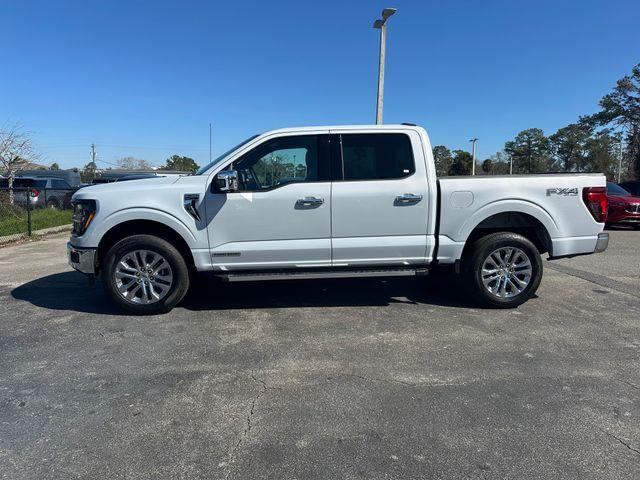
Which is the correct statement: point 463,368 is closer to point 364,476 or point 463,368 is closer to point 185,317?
point 364,476

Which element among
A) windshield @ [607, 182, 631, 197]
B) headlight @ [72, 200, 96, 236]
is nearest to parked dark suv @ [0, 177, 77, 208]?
headlight @ [72, 200, 96, 236]

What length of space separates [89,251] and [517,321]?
491cm

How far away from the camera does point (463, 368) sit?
155 inches

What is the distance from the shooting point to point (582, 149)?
60812mm

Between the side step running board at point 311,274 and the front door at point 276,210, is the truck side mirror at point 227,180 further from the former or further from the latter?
the side step running board at point 311,274

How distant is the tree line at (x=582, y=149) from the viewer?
3941 centimetres

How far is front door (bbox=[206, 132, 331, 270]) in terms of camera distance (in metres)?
5.20

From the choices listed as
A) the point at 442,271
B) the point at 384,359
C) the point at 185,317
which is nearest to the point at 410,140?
the point at 442,271


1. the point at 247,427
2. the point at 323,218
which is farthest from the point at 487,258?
the point at 247,427

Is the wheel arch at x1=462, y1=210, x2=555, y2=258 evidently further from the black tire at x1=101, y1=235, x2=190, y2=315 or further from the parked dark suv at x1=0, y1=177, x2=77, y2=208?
the parked dark suv at x1=0, y1=177, x2=77, y2=208

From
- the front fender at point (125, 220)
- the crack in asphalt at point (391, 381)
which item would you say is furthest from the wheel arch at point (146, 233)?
the crack in asphalt at point (391, 381)

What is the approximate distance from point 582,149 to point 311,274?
6674 centimetres

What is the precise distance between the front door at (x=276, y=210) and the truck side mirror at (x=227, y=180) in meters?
0.14

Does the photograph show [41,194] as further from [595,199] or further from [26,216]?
[595,199]
